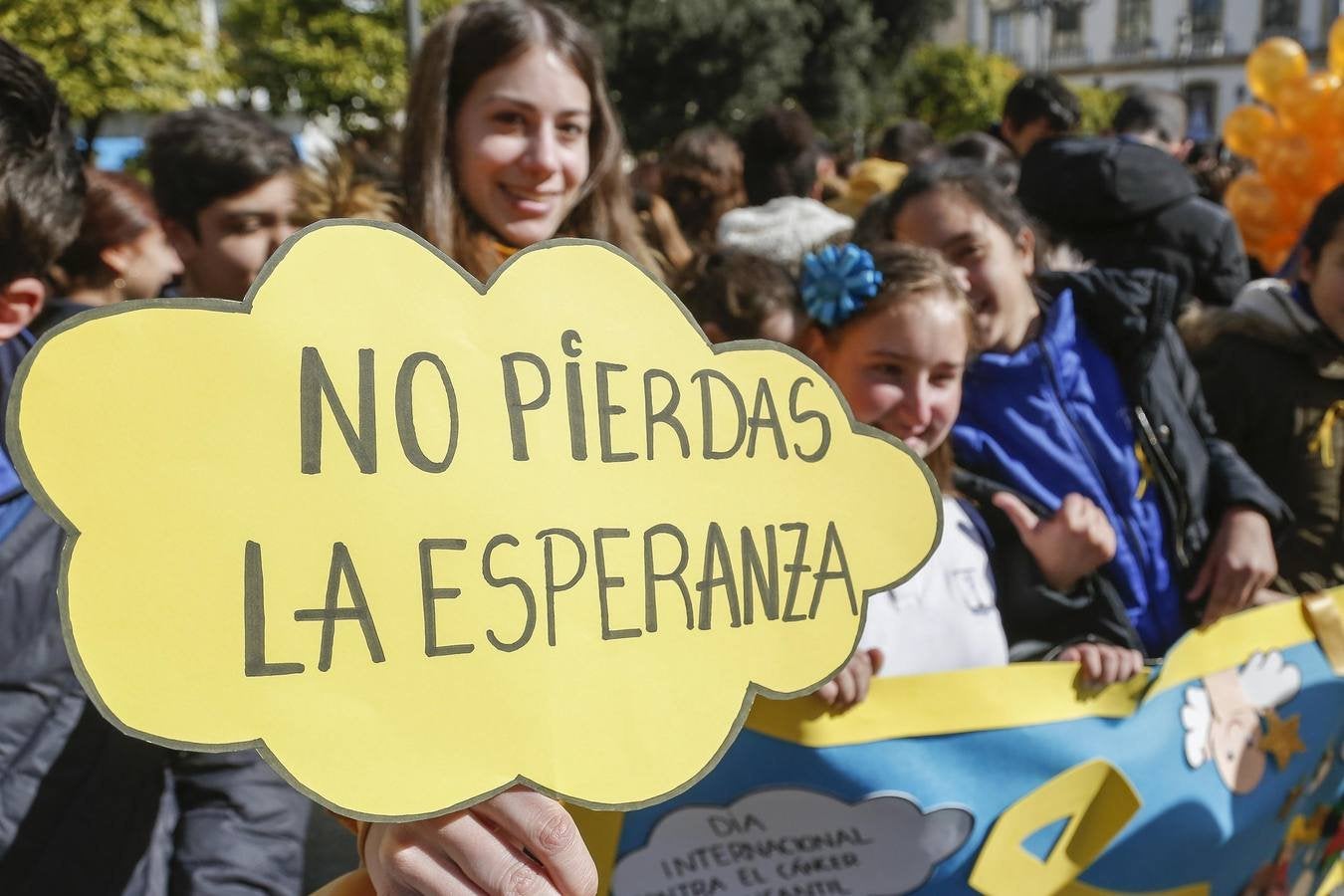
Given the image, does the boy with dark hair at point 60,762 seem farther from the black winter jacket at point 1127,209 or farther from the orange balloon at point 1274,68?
the orange balloon at point 1274,68

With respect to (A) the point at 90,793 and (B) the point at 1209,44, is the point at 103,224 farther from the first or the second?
(B) the point at 1209,44

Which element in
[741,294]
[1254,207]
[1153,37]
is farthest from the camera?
[1153,37]

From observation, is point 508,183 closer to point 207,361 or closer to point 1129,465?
point 207,361

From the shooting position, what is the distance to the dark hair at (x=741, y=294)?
227 cm

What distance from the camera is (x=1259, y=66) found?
4.62m

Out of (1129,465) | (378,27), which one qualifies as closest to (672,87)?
(378,27)

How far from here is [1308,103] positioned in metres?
4.30

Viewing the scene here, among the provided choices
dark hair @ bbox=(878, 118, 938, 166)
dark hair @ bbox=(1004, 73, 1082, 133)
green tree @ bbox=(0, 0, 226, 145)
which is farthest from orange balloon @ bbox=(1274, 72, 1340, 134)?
green tree @ bbox=(0, 0, 226, 145)

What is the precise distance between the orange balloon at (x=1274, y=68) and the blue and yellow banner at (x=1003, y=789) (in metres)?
3.60

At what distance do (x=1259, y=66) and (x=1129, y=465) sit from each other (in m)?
3.68

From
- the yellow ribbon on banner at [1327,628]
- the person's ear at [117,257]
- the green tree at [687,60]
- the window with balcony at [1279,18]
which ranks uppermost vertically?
the window with balcony at [1279,18]

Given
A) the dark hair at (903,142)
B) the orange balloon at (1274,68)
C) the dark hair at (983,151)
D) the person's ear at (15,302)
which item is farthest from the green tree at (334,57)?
the person's ear at (15,302)

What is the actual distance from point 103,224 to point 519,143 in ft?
4.93

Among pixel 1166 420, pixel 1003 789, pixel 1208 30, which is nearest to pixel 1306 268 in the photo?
pixel 1166 420
